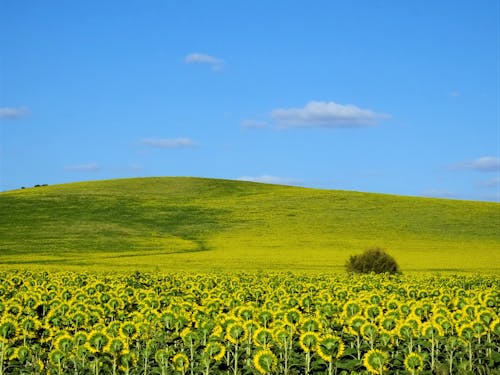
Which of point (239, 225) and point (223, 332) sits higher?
point (239, 225)

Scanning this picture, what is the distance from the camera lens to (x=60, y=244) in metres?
57.1

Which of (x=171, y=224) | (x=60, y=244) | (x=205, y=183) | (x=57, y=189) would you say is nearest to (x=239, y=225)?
(x=171, y=224)

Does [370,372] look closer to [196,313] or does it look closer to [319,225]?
[196,313]

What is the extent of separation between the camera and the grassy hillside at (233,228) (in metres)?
47.5

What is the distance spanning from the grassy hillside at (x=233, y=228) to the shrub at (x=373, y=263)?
20.7 ft

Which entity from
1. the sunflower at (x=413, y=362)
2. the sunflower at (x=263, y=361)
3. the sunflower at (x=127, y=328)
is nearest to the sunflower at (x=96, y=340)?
the sunflower at (x=127, y=328)

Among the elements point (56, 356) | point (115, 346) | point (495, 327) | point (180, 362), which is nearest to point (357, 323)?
point (495, 327)

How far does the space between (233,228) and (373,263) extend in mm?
32807

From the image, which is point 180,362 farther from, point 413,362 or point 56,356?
point 413,362

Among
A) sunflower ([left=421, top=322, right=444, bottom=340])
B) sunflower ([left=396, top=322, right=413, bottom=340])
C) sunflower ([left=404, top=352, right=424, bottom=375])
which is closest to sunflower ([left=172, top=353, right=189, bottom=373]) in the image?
sunflower ([left=404, top=352, right=424, bottom=375])

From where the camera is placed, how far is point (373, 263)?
34.8 meters

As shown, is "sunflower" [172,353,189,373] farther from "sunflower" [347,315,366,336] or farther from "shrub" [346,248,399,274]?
"shrub" [346,248,399,274]

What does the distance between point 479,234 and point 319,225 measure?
1415cm

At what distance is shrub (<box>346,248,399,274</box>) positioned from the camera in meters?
34.8
